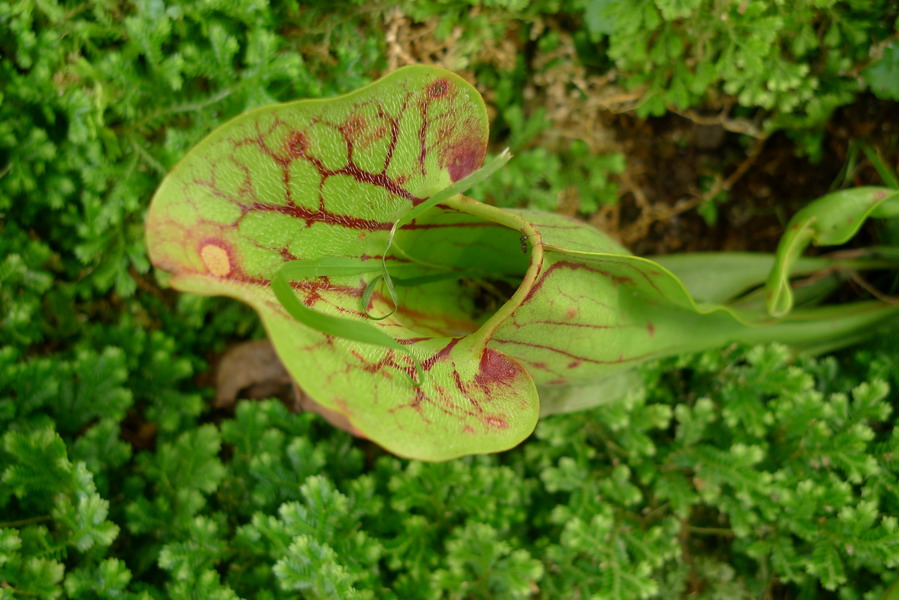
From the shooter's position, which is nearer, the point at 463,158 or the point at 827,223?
the point at 463,158

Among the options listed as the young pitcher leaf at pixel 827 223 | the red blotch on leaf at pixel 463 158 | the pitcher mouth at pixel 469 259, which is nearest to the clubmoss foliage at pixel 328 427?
the young pitcher leaf at pixel 827 223

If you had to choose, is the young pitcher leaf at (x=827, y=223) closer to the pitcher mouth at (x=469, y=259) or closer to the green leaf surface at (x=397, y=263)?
the green leaf surface at (x=397, y=263)

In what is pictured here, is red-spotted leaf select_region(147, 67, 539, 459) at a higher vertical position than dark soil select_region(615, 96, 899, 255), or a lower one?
higher

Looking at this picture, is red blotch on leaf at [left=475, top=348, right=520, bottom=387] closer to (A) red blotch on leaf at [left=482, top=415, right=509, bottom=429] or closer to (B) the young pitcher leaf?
(A) red blotch on leaf at [left=482, top=415, right=509, bottom=429]

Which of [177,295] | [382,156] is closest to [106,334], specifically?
[177,295]

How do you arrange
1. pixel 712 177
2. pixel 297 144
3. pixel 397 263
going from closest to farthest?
pixel 297 144 < pixel 397 263 < pixel 712 177

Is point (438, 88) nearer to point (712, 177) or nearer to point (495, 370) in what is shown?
point (495, 370)

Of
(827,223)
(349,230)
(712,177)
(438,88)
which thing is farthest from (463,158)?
(712,177)

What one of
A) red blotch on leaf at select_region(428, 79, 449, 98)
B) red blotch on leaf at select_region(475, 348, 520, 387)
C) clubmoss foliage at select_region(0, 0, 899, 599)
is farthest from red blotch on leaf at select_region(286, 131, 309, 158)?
clubmoss foliage at select_region(0, 0, 899, 599)

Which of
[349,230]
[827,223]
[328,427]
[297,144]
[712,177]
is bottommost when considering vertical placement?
[328,427]
